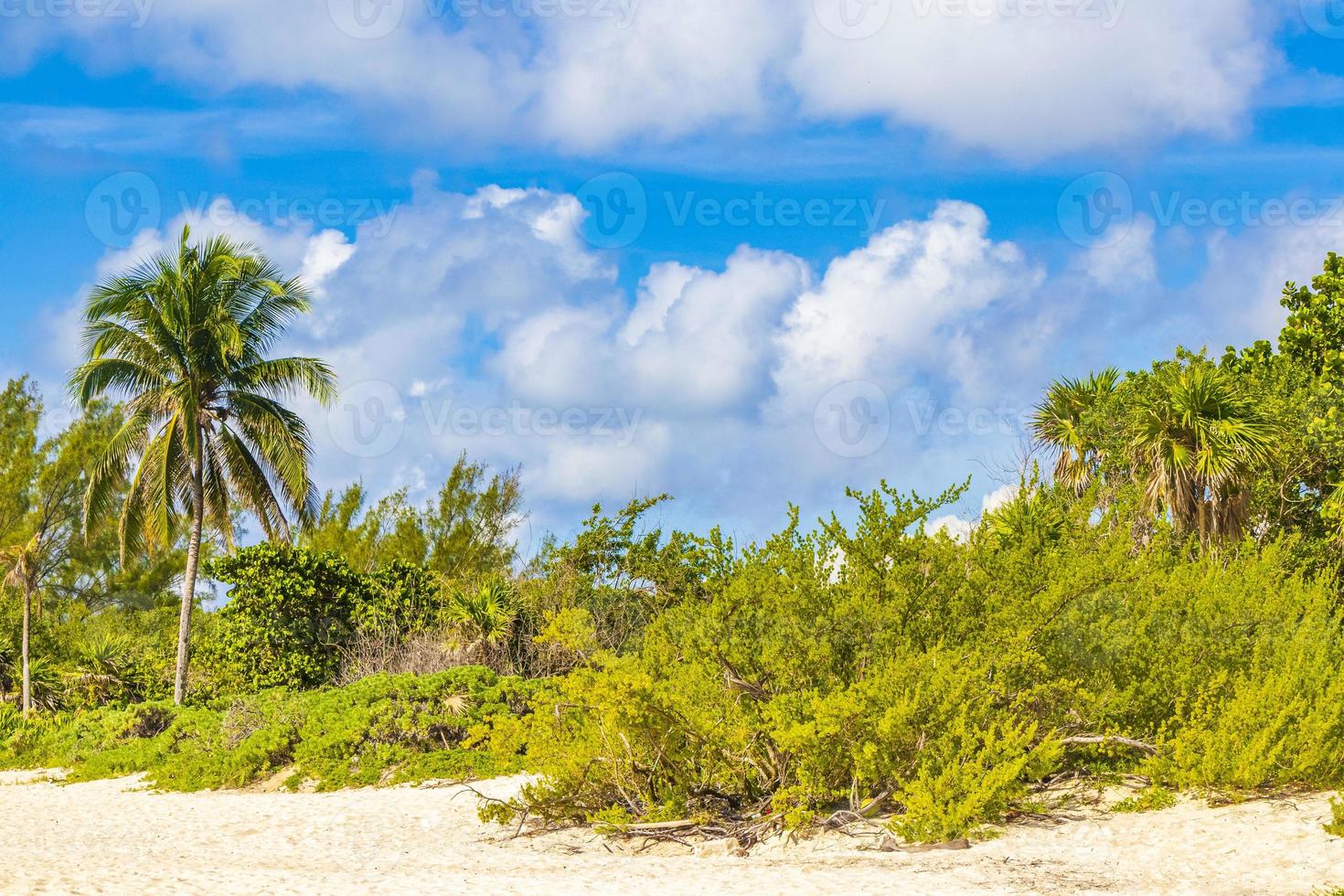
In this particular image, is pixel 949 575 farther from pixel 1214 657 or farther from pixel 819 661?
pixel 1214 657

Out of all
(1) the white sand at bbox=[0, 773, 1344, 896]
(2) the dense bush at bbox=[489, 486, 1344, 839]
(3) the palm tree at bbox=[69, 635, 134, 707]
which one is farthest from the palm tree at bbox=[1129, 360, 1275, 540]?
(3) the palm tree at bbox=[69, 635, 134, 707]

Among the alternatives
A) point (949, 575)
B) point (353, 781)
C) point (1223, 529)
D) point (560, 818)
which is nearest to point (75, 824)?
point (353, 781)

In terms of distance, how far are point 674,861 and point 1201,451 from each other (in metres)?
13.4

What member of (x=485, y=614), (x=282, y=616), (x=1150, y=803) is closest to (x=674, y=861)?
(x=1150, y=803)

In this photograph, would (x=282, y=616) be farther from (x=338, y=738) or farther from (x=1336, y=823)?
(x=1336, y=823)

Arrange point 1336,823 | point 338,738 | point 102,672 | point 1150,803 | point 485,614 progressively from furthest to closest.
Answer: point 102,672, point 485,614, point 338,738, point 1150,803, point 1336,823

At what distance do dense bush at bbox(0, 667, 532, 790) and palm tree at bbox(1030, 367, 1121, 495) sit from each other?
13026mm

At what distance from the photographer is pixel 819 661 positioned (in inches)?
398

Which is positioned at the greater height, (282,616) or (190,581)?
(190,581)

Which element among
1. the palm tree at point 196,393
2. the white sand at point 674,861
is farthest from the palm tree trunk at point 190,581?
the white sand at point 674,861

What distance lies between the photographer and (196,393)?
896 inches

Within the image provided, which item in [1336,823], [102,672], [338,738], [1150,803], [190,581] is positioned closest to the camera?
[1336,823]

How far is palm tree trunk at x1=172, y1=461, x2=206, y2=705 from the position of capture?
Result: 71.7 feet

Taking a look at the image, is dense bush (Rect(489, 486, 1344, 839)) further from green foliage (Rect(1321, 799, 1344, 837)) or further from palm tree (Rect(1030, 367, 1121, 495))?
palm tree (Rect(1030, 367, 1121, 495))
